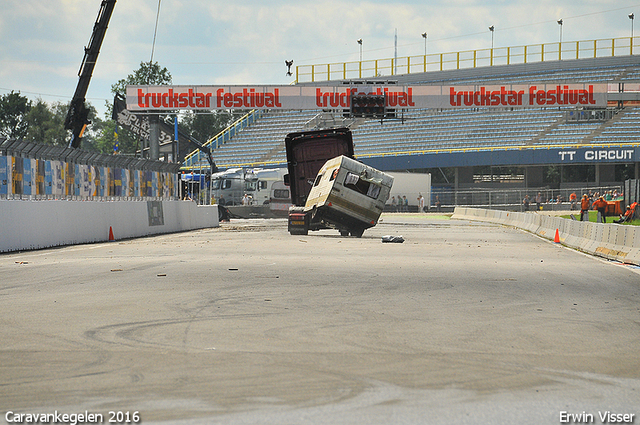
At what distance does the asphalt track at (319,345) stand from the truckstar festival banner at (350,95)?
29.7m

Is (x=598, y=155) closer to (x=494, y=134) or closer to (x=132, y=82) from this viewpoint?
(x=494, y=134)

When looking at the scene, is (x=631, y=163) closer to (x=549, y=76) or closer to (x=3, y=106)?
(x=549, y=76)

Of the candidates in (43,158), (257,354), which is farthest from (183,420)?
(43,158)

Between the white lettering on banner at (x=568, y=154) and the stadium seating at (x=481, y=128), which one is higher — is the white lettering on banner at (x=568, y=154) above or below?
below

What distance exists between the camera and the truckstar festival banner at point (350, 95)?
4122cm

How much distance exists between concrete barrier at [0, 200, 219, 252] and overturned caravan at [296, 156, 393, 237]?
5943 mm

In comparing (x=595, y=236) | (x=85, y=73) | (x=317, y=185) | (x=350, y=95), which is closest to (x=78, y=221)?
(x=317, y=185)

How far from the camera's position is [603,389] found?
4938 millimetres

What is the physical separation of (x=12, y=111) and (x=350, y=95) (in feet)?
206

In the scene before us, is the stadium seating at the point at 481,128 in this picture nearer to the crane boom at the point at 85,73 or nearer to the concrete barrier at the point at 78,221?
the crane boom at the point at 85,73

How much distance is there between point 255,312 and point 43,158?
45.0 ft

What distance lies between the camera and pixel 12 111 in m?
90.3

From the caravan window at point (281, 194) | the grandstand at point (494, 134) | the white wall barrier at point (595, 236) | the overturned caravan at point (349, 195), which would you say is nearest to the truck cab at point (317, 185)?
the overturned caravan at point (349, 195)

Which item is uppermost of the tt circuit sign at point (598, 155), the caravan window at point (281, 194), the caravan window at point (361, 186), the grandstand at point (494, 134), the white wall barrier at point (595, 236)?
the grandstand at point (494, 134)
